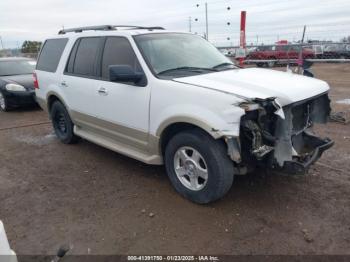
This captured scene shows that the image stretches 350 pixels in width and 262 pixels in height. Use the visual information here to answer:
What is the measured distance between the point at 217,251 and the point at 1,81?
8.56 meters

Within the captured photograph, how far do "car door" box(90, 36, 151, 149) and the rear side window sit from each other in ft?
4.51

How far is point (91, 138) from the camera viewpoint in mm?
4996

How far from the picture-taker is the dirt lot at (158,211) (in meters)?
3.02

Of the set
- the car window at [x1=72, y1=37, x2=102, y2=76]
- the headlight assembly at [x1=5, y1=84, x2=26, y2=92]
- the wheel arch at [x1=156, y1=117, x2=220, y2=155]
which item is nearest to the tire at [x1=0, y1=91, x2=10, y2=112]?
the headlight assembly at [x1=5, y1=84, x2=26, y2=92]

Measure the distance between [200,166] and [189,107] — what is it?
66 centimetres

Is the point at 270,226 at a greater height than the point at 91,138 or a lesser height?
lesser

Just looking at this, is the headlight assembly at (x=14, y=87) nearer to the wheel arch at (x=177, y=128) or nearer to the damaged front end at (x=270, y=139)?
the wheel arch at (x=177, y=128)

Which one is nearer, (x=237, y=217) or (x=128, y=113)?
(x=237, y=217)

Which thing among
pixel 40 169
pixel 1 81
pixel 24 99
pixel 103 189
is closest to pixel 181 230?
pixel 103 189

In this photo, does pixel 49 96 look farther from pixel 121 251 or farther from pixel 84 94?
pixel 121 251

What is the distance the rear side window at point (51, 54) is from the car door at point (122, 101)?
4.51 ft

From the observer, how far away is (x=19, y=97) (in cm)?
890

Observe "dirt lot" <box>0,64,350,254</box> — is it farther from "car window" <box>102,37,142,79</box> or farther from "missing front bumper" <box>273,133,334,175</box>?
"car window" <box>102,37,142,79</box>

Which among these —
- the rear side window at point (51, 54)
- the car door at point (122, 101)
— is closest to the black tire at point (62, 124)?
the rear side window at point (51, 54)
